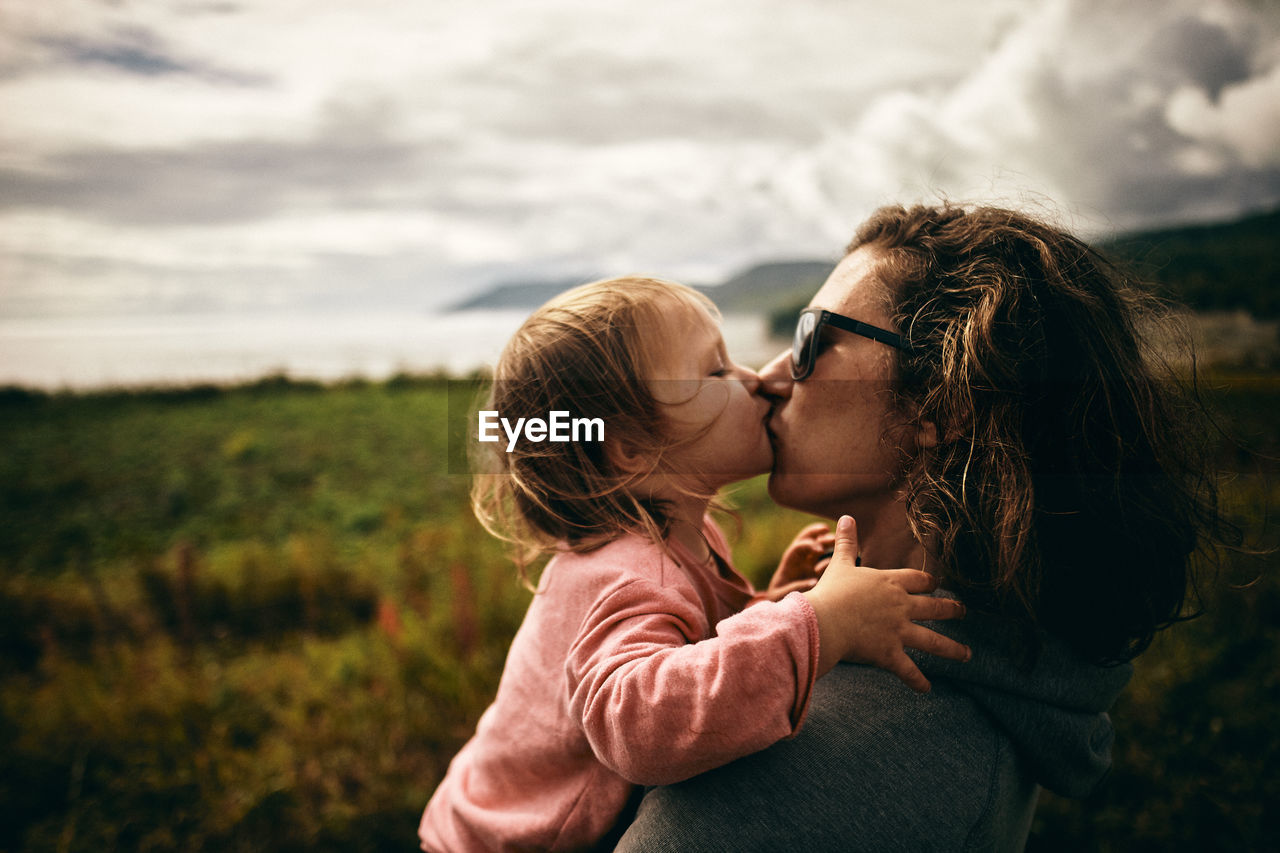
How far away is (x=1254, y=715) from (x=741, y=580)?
3306 millimetres

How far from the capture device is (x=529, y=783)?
1688 millimetres

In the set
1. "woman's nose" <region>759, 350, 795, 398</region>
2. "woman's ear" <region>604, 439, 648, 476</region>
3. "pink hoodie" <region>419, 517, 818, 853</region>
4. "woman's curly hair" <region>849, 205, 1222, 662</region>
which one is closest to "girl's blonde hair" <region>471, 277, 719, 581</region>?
"woman's ear" <region>604, 439, 648, 476</region>

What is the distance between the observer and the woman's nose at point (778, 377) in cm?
193

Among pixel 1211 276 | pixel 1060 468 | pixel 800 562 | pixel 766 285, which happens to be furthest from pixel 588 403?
pixel 1211 276

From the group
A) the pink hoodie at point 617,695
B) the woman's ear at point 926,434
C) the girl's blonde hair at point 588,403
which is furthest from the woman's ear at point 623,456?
the woman's ear at point 926,434

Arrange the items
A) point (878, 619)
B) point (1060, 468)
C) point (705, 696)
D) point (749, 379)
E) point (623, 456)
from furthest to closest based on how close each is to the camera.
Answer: point (749, 379), point (623, 456), point (1060, 468), point (878, 619), point (705, 696)

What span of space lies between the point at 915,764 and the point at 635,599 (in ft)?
2.04

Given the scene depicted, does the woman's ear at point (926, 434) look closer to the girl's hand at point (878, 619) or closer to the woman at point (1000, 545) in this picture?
the woman at point (1000, 545)

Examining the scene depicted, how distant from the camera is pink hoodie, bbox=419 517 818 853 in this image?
1.16 m

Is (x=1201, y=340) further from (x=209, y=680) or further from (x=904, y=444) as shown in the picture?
(x=209, y=680)

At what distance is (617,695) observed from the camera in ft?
4.05

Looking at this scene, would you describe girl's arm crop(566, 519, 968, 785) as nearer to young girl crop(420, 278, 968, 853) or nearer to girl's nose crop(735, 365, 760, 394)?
young girl crop(420, 278, 968, 853)

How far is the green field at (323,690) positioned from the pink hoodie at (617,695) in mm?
1328

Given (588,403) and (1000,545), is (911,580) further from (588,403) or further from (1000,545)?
(588,403)
